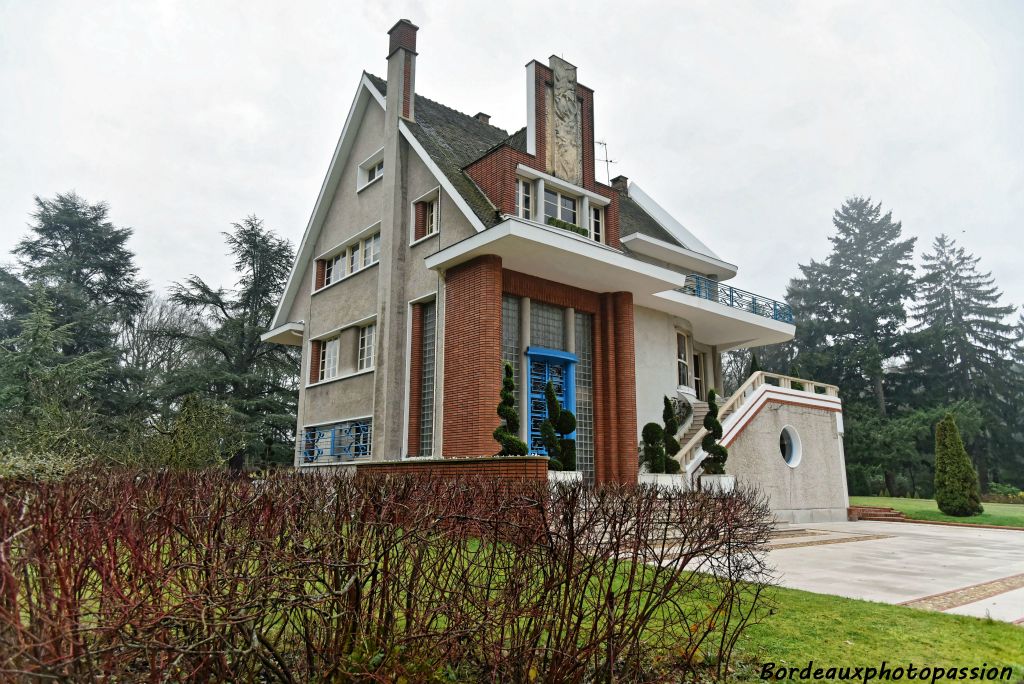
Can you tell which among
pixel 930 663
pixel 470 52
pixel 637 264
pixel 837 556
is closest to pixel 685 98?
pixel 637 264

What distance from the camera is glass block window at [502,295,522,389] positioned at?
16.0 meters

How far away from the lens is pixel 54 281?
105 ft

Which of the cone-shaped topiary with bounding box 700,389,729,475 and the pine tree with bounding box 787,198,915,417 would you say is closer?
the cone-shaped topiary with bounding box 700,389,729,475

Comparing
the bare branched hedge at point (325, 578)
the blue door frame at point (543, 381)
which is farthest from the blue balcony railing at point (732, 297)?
the bare branched hedge at point (325, 578)

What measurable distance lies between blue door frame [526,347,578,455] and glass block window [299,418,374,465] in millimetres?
4732

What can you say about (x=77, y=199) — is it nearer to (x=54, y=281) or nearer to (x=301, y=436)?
(x=54, y=281)

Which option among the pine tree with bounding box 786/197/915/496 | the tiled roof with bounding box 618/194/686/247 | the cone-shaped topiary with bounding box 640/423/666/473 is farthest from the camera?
the pine tree with bounding box 786/197/915/496

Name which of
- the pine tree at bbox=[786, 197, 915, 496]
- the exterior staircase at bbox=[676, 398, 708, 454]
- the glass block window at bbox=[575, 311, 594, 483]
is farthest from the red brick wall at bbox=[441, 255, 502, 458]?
the pine tree at bbox=[786, 197, 915, 496]

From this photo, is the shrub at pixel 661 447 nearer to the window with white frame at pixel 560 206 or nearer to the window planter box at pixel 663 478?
the window planter box at pixel 663 478

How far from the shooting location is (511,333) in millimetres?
16219

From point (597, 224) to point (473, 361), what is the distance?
685 cm

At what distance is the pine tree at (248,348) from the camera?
98.2 feet

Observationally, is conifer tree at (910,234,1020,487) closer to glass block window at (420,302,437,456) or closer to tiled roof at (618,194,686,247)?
tiled roof at (618,194,686,247)

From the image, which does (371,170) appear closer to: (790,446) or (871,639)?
(790,446)
